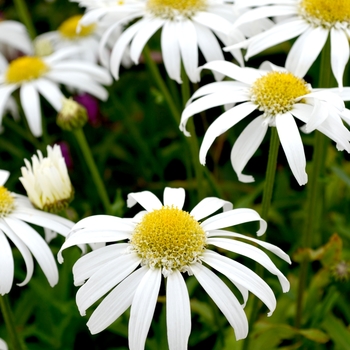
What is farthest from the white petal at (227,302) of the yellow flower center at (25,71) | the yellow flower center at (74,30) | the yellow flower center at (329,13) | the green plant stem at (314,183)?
the yellow flower center at (74,30)

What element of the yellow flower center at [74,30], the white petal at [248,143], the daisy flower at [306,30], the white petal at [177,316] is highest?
the daisy flower at [306,30]

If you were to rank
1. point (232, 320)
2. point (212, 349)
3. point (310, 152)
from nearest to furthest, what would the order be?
1. point (232, 320)
2. point (212, 349)
3. point (310, 152)

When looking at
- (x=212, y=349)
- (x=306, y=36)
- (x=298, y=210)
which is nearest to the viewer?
(x=306, y=36)

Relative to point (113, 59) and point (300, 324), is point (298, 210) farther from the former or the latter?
point (113, 59)

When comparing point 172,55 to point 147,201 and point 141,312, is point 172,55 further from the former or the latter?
point 141,312

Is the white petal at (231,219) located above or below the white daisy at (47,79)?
above

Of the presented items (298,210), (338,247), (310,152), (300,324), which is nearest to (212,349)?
(300,324)

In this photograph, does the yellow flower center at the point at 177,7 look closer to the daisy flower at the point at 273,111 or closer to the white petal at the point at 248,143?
the daisy flower at the point at 273,111
